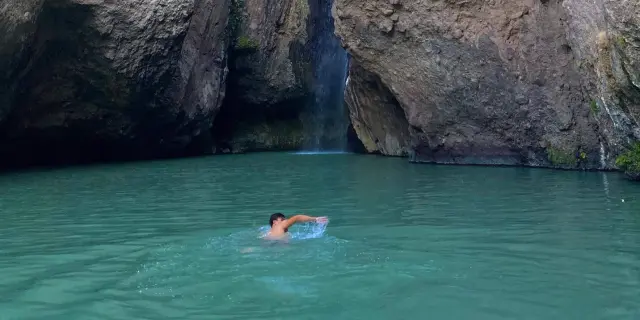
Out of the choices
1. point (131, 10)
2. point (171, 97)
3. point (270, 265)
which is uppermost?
point (131, 10)

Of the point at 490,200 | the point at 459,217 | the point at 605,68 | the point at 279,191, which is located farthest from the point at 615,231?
the point at 279,191

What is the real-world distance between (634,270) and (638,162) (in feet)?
27.3

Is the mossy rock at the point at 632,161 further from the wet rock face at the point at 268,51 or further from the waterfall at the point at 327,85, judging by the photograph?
the waterfall at the point at 327,85

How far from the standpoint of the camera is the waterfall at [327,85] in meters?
33.5

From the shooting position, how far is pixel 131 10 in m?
22.6

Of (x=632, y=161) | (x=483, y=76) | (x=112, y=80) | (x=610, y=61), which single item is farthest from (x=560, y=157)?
(x=112, y=80)

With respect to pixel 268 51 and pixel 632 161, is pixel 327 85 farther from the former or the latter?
pixel 632 161

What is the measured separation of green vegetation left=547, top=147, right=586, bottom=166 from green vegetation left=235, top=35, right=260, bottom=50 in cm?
1465

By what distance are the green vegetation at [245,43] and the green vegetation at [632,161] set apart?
18356 millimetres

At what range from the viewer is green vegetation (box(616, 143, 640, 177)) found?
14805mm

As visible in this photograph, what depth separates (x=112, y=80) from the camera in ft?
77.9

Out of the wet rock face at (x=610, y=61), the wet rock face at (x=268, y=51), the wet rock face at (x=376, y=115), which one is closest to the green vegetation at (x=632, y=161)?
the wet rock face at (x=610, y=61)

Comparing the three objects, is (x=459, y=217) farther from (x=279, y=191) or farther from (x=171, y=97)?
(x=171, y=97)

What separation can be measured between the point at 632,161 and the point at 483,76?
20.9 ft
